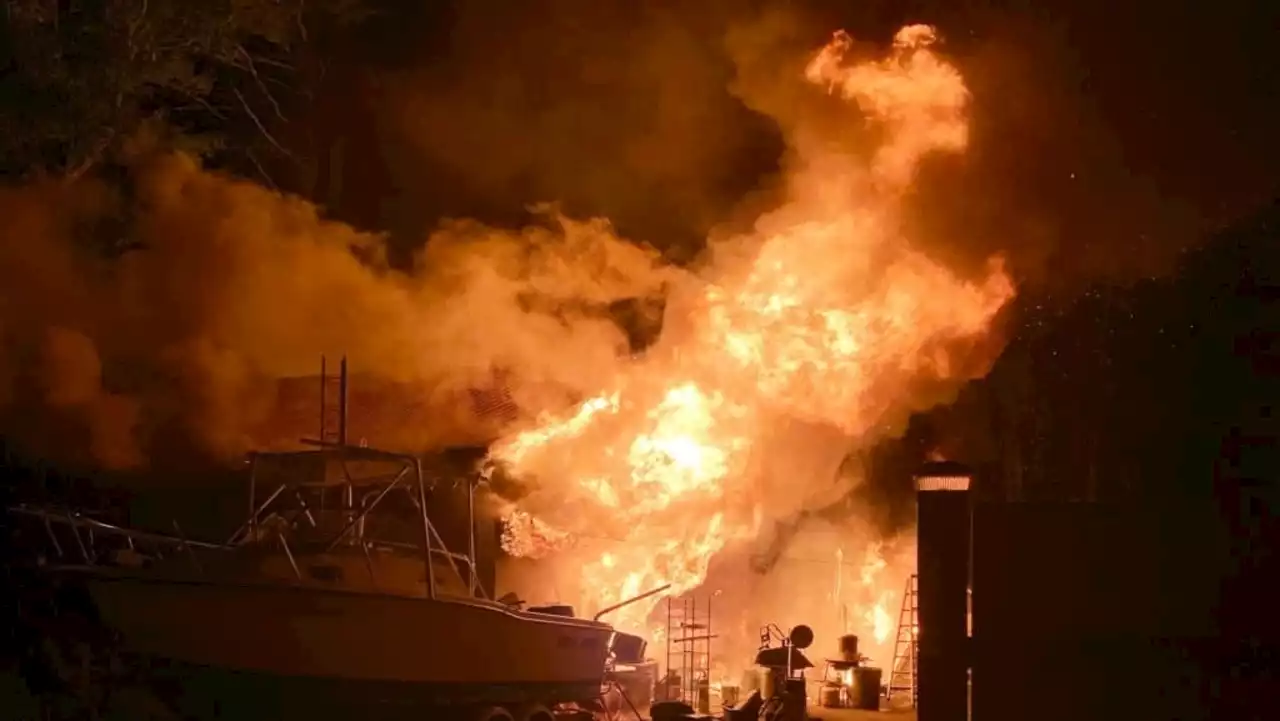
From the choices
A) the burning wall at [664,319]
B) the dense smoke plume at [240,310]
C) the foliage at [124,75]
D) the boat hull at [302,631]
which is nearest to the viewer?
the boat hull at [302,631]

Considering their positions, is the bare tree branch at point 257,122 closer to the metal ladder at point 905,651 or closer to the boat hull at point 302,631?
the boat hull at point 302,631

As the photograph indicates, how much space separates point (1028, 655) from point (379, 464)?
31.8 ft

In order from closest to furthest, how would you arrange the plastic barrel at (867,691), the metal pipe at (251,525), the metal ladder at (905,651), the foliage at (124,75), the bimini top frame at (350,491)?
the bimini top frame at (350,491) < the metal pipe at (251,525) < the foliage at (124,75) < the plastic barrel at (867,691) < the metal ladder at (905,651)

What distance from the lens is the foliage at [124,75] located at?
54.3 feet

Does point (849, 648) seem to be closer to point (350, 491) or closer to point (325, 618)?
point (350, 491)

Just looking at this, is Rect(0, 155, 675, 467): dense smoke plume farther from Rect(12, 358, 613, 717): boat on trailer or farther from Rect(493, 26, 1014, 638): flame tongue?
Rect(12, 358, 613, 717): boat on trailer

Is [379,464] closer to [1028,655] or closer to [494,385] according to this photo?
[494,385]

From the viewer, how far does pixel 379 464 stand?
17.8 m

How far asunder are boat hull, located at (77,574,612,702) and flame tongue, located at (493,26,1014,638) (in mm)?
6007

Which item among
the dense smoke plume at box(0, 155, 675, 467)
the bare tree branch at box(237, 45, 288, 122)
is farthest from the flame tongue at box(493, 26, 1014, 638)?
the bare tree branch at box(237, 45, 288, 122)

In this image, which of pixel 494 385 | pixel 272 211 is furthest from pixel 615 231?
pixel 272 211

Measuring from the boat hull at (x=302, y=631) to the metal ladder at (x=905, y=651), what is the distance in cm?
1012

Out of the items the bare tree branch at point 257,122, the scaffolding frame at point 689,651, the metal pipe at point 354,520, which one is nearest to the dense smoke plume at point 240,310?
the bare tree branch at point 257,122

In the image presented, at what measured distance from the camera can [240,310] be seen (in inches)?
702
